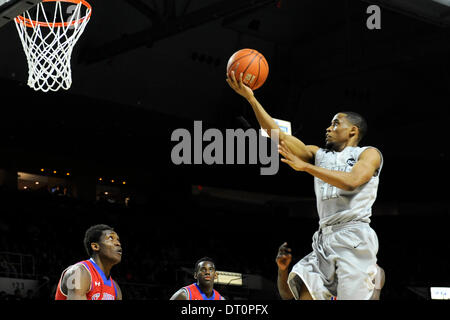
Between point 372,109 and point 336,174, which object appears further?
point 372,109

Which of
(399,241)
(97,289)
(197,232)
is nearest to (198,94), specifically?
(197,232)

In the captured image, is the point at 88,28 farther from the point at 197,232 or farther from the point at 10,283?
the point at 197,232

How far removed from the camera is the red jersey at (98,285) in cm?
468

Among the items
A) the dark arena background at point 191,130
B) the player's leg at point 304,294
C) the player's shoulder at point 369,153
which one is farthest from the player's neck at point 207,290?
the dark arena background at point 191,130

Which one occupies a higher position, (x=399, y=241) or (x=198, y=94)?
(x=198, y=94)

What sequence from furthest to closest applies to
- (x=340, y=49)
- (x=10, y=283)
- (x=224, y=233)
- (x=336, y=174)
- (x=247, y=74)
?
(x=224, y=233)
(x=340, y=49)
(x=10, y=283)
(x=247, y=74)
(x=336, y=174)

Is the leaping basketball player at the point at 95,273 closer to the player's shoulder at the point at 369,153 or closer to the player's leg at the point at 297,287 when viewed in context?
the player's leg at the point at 297,287

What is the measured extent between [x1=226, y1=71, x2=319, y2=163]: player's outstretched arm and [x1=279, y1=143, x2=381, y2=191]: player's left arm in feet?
1.12

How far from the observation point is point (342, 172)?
136 inches

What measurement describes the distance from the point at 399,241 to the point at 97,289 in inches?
599

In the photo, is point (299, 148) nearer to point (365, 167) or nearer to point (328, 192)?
point (328, 192)

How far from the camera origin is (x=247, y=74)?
4.26 m

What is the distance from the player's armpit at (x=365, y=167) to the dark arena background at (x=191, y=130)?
6.69 metres

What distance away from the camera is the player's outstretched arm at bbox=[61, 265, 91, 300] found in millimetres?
4438
